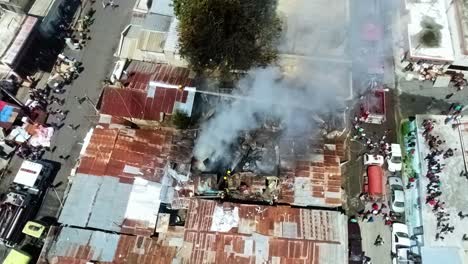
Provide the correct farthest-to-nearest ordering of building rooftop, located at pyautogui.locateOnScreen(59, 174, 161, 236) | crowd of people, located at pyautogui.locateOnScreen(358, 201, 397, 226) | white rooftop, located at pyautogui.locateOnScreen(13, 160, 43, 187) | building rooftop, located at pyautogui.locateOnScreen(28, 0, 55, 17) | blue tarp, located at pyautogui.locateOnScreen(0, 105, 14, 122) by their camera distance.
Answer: building rooftop, located at pyautogui.locateOnScreen(28, 0, 55, 17) < blue tarp, located at pyautogui.locateOnScreen(0, 105, 14, 122) < white rooftop, located at pyautogui.locateOnScreen(13, 160, 43, 187) < crowd of people, located at pyautogui.locateOnScreen(358, 201, 397, 226) < building rooftop, located at pyautogui.locateOnScreen(59, 174, 161, 236)

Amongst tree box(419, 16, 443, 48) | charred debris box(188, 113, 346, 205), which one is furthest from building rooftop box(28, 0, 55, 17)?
tree box(419, 16, 443, 48)

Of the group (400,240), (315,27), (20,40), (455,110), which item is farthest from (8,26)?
(455,110)

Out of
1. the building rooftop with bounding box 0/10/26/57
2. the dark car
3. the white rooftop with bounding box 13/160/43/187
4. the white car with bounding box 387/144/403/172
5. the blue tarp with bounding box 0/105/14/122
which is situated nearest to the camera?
the dark car

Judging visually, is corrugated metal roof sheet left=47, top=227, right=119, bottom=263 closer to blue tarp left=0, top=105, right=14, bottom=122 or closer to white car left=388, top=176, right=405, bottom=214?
blue tarp left=0, top=105, right=14, bottom=122

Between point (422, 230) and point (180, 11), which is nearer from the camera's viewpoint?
point (422, 230)

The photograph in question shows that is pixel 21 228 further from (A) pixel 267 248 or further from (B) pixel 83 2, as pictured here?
(B) pixel 83 2

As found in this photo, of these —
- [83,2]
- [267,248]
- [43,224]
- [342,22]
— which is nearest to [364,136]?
[342,22]
